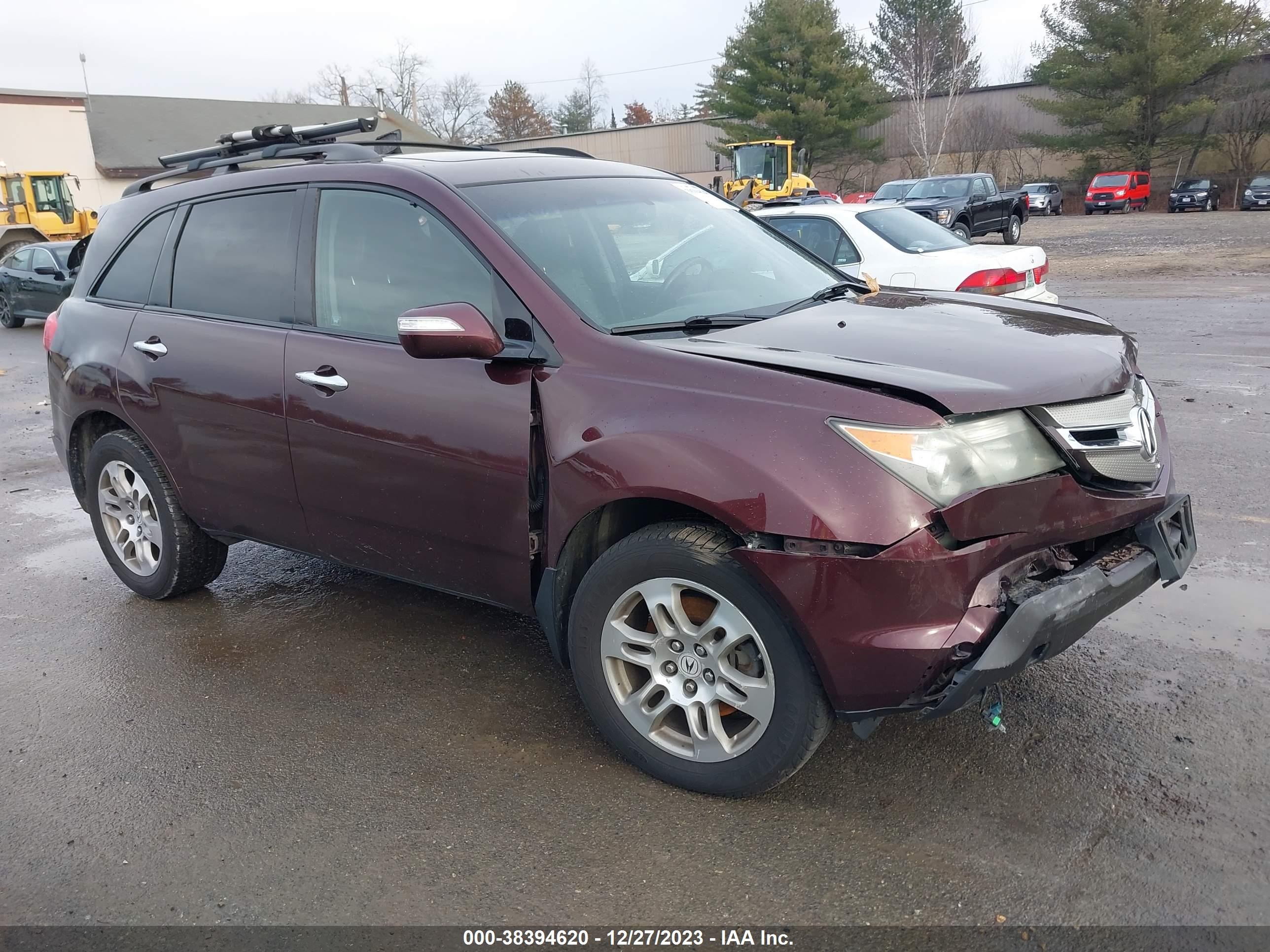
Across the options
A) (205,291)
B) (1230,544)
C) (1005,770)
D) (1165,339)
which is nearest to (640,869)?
(1005,770)

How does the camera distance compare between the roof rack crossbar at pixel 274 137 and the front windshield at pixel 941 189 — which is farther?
the front windshield at pixel 941 189

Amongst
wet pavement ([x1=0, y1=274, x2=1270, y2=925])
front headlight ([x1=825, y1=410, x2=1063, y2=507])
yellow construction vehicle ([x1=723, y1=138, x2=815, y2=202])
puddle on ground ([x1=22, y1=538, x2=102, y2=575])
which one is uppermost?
yellow construction vehicle ([x1=723, y1=138, x2=815, y2=202])

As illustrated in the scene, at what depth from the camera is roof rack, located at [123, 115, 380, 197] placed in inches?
166

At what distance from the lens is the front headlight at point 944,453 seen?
104 inches

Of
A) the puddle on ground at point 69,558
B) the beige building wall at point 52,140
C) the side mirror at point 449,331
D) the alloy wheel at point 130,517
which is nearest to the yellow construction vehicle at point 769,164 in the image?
the beige building wall at point 52,140

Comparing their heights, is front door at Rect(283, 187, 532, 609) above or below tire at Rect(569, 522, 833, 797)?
above

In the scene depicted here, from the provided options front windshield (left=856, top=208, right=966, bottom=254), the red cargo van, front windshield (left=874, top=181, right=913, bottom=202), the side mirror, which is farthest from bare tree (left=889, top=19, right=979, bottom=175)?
the side mirror

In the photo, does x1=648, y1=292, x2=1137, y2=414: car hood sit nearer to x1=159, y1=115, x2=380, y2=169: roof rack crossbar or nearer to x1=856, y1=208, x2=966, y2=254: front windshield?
x1=159, y1=115, x2=380, y2=169: roof rack crossbar

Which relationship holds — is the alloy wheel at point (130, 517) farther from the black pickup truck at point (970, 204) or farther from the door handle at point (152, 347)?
the black pickup truck at point (970, 204)

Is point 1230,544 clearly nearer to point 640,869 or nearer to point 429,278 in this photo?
point 640,869

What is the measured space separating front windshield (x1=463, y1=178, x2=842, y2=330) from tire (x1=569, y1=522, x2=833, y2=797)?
0.83 meters

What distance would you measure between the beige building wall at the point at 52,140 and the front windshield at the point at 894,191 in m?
34.1

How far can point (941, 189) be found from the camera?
2625 cm

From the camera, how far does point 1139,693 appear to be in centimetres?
355
